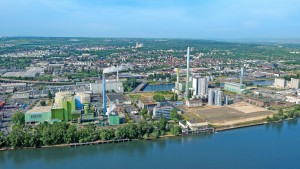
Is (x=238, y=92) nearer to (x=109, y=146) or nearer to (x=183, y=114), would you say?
(x=183, y=114)

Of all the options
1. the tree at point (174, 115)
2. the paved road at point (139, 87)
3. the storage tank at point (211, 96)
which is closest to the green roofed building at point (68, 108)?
the tree at point (174, 115)

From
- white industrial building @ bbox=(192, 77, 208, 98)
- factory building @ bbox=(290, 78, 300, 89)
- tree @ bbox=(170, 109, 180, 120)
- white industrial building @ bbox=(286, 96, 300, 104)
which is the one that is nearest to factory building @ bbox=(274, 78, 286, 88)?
factory building @ bbox=(290, 78, 300, 89)

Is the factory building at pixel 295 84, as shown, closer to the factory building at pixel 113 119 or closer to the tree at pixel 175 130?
the tree at pixel 175 130

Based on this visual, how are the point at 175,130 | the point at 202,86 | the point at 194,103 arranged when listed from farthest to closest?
the point at 202,86 < the point at 194,103 < the point at 175,130

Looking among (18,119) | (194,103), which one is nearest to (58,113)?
(18,119)

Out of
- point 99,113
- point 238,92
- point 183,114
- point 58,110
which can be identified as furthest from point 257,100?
point 58,110

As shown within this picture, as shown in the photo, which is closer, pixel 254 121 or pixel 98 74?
pixel 254 121

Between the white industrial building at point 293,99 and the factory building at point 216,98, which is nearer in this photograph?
the factory building at point 216,98

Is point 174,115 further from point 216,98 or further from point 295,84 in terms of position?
point 295,84

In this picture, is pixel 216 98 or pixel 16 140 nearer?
pixel 16 140
